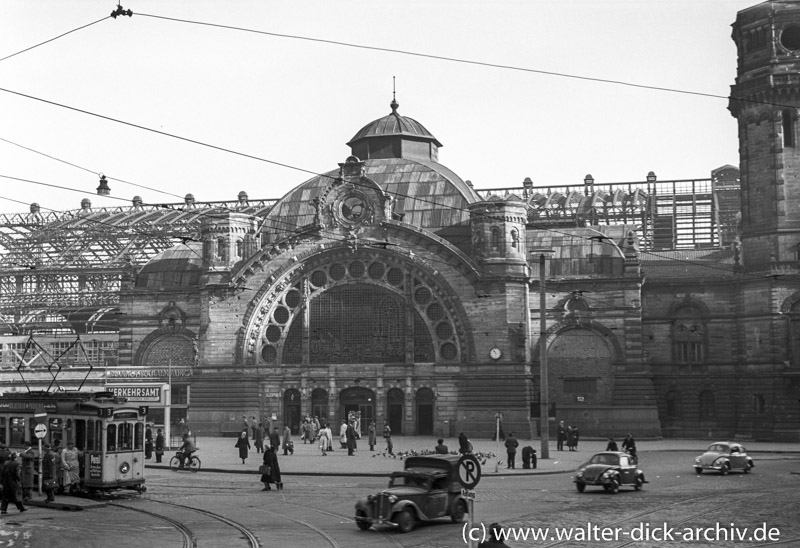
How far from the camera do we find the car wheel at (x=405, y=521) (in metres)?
27.0

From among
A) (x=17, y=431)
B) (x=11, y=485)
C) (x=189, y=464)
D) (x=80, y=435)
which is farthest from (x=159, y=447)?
(x=11, y=485)

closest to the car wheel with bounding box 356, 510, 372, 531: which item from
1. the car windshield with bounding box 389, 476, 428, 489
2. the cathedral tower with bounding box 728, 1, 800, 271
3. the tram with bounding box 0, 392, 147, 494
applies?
the car windshield with bounding box 389, 476, 428, 489

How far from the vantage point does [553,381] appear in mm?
72125

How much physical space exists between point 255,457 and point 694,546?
32.7 m

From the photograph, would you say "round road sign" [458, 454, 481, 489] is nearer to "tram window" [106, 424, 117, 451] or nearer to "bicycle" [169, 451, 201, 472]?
"tram window" [106, 424, 117, 451]

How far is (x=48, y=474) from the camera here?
32812 mm

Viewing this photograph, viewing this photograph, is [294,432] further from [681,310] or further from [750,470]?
[750,470]

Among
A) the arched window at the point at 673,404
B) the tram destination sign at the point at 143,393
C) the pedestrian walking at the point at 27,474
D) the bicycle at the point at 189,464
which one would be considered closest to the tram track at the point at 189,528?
the pedestrian walking at the point at 27,474

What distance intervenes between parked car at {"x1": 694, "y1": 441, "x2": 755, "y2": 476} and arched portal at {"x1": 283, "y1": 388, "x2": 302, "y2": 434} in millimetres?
33773

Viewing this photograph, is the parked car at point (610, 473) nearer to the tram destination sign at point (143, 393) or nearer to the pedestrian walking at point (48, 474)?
the pedestrian walking at point (48, 474)

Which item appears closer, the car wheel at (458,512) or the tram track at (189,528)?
the tram track at (189,528)

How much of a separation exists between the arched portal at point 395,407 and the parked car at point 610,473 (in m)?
35.2

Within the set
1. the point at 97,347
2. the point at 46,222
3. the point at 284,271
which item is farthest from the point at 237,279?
the point at 46,222

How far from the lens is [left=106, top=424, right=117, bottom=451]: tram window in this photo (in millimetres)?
34344
